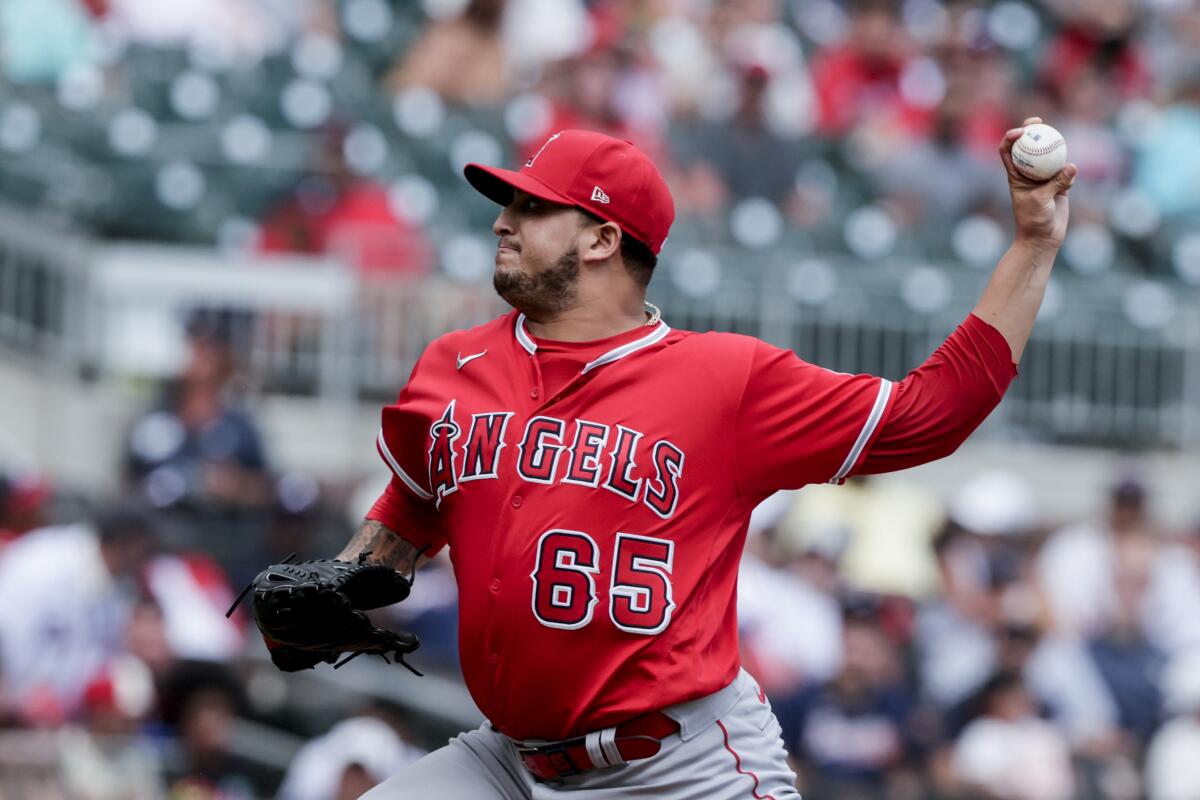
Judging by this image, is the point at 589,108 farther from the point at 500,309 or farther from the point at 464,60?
the point at 500,309

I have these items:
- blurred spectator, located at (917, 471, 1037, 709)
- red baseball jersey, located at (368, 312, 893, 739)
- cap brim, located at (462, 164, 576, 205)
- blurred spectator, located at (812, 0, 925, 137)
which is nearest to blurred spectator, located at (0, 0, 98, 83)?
blurred spectator, located at (812, 0, 925, 137)

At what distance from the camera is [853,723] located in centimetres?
795

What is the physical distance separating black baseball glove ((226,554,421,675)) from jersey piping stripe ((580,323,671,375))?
0.60m

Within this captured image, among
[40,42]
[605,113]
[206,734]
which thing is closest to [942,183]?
[605,113]

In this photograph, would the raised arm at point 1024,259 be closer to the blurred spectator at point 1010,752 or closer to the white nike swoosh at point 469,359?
the white nike swoosh at point 469,359

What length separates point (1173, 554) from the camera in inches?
362

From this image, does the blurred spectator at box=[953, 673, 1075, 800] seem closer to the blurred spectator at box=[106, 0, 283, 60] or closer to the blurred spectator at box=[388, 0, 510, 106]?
the blurred spectator at box=[388, 0, 510, 106]

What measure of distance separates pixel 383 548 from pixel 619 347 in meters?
0.73

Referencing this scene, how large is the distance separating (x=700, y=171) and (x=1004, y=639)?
11.4ft

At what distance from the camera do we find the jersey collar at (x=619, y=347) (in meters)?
3.99

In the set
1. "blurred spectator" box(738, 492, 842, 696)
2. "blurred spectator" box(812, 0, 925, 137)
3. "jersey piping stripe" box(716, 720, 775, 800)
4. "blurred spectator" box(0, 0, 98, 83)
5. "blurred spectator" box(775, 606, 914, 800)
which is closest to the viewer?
"jersey piping stripe" box(716, 720, 775, 800)

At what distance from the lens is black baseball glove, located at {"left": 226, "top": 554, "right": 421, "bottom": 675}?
3889mm

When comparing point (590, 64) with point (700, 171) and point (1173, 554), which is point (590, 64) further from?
point (1173, 554)

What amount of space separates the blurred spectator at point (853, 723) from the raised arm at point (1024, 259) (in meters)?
4.22
